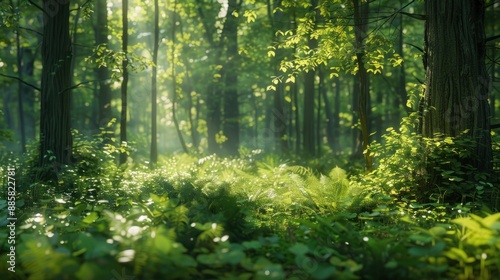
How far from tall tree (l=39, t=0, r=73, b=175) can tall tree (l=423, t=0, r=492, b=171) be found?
6836 millimetres

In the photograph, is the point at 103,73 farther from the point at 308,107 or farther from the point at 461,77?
the point at 461,77

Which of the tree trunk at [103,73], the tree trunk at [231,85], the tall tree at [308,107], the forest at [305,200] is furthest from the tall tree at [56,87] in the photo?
the tree trunk at [231,85]

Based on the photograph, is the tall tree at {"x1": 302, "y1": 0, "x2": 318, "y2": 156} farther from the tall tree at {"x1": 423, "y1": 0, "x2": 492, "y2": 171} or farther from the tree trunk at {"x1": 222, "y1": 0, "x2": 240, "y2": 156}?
the tall tree at {"x1": 423, "y1": 0, "x2": 492, "y2": 171}

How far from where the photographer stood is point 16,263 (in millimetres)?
4094

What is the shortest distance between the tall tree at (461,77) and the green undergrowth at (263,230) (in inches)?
17.7

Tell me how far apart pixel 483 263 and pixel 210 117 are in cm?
2071

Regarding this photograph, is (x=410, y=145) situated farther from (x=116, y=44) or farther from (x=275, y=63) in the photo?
(x=116, y=44)

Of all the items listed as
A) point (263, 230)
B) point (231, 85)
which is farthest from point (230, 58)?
point (263, 230)

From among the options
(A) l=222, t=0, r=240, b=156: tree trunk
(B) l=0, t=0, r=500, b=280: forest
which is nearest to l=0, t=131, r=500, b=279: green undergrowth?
(B) l=0, t=0, r=500, b=280: forest

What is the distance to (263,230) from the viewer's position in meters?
5.12

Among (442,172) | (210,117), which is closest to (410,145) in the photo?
(442,172)

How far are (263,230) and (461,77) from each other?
4065 mm

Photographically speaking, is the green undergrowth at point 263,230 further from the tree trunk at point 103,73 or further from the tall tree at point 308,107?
the tall tree at point 308,107

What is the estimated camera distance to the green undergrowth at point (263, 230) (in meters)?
3.35
